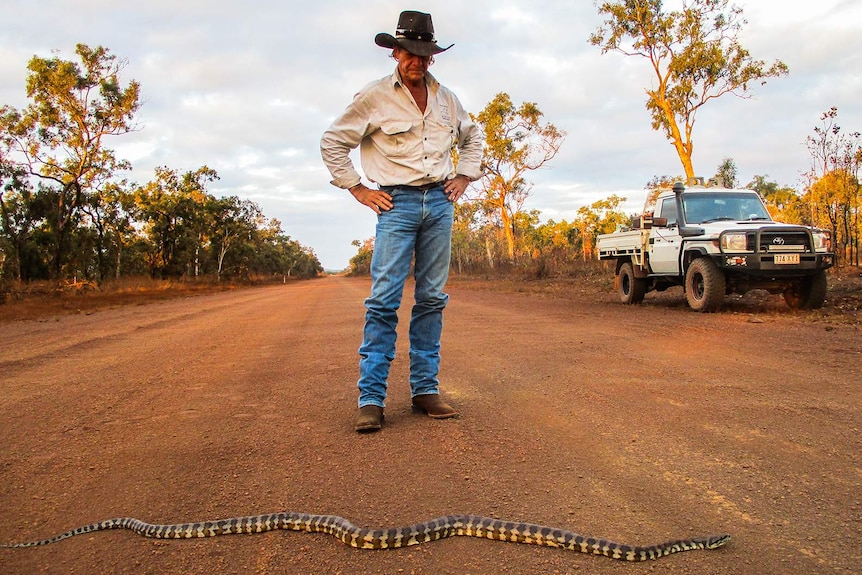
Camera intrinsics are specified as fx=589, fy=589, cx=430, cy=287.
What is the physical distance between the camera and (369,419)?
129 inches

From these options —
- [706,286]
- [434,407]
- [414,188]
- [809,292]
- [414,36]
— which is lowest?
[434,407]

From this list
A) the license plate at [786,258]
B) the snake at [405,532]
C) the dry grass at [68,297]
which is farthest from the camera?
the dry grass at [68,297]

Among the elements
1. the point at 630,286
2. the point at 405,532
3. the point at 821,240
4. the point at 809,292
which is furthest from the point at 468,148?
the point at 630,286

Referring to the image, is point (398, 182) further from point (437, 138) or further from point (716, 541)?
point (716, 541)

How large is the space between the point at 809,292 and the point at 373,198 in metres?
9.01

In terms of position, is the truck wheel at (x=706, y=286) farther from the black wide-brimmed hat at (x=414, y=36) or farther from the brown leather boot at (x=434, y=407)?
the black wide-brimmed hat at (x=414, y=36)

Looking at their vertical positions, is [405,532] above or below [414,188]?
below

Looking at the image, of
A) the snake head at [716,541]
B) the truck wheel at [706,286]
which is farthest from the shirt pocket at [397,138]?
the truck wheel at [706,286]

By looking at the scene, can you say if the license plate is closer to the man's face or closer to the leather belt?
the leather belt

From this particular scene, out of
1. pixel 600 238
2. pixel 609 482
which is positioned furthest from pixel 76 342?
pixel 600 238

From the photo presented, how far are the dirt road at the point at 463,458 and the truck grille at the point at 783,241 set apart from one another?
3.75 meters

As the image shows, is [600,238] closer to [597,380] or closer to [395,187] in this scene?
[597,380]

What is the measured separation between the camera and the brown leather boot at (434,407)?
11.7 feet

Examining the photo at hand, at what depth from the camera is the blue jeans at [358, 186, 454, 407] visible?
350 centimetres
